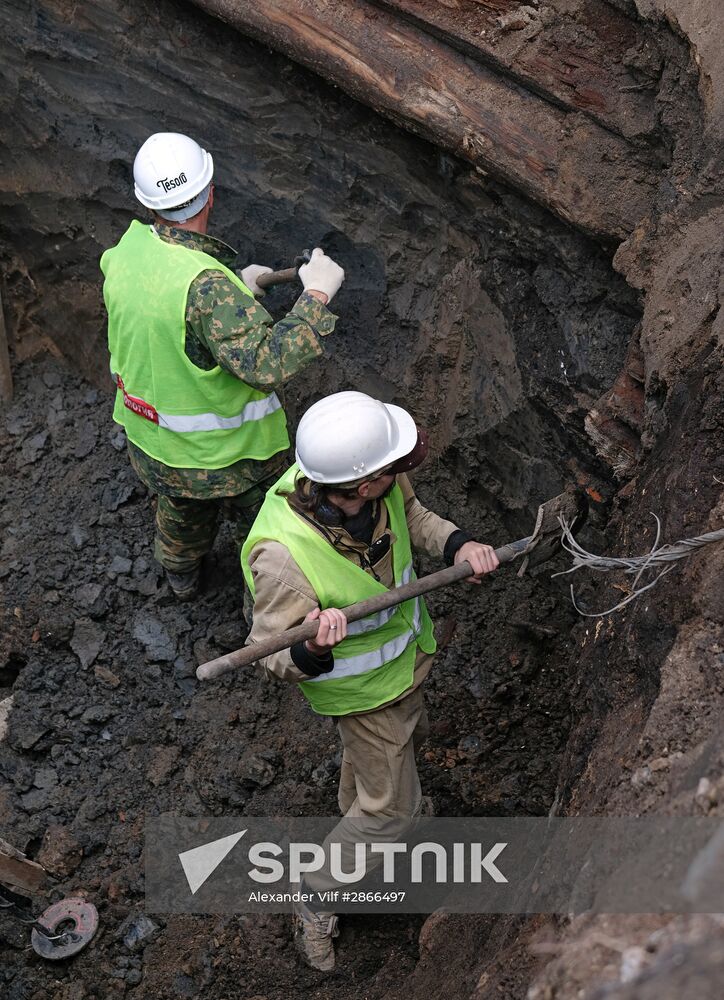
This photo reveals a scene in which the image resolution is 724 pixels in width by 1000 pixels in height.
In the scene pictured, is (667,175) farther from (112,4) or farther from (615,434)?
(112,4)

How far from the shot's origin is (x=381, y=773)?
126 inches

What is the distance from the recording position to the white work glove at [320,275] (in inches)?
153

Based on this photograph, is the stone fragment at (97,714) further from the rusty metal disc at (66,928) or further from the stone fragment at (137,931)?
the stone fragment at (137,931)

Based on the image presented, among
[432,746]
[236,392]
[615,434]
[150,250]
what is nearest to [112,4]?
[150,250]

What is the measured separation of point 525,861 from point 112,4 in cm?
408

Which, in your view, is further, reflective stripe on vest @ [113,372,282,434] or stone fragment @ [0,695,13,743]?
stone fragment @ [0,695,13,743]

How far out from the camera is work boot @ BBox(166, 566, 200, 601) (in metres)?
4.66

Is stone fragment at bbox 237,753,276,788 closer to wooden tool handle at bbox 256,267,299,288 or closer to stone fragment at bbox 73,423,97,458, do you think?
wooden tool handle at bbox 256,267,299,288

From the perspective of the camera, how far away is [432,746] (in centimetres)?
394

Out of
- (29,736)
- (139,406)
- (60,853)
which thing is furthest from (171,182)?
(60,853)

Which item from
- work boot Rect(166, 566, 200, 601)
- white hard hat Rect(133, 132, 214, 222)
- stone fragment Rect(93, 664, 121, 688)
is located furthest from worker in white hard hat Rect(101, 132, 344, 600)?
stone fragment Rect(93, 664, 121, 688)

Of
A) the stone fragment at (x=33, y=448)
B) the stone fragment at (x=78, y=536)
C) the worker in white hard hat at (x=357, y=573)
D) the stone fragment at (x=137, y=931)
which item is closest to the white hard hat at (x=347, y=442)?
the worker in white hard hat at (x=357, y=573)

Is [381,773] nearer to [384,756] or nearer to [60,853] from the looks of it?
[384,756]

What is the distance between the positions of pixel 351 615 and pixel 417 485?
6.16ft
